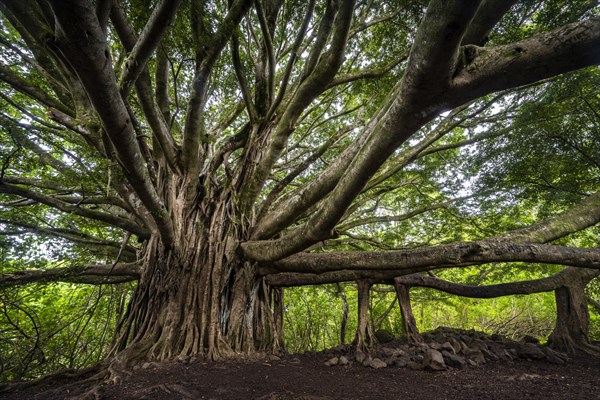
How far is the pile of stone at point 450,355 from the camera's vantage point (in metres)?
3.01

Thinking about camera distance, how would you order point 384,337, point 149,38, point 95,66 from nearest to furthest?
point 95,66, point 149,38, point 384,337

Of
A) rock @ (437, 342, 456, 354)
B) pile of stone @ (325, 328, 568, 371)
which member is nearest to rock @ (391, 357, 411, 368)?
pile of stone @ (325, 328, 568, 371)

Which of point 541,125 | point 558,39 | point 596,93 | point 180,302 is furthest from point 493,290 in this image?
point 180,302

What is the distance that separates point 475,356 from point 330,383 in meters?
2.06

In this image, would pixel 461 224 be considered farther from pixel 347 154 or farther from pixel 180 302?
pixel 180 302

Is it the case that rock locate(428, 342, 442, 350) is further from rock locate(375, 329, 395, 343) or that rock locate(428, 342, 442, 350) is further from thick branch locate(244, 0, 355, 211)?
thick branch locate(244, 0, 355, 211)

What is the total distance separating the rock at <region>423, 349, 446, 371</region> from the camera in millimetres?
2883

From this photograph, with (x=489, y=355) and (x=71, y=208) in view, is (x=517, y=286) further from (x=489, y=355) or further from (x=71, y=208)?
(x=71, y=208)

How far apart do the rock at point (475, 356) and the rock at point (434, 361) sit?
0.51m

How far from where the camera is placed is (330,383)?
2.48 metres

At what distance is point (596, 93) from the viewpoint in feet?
11.5

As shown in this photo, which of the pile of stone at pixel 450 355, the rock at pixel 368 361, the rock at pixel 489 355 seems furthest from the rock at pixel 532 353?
the rock at pixel 368 361

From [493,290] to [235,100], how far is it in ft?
19.5

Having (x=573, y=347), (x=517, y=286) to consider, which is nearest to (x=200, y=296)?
(x=517, y=286)
